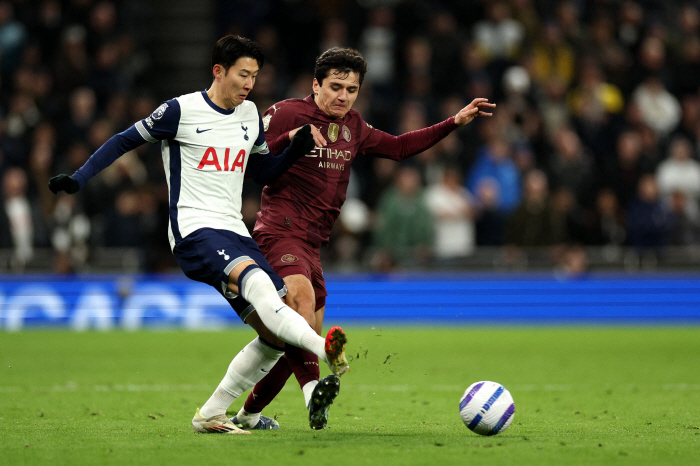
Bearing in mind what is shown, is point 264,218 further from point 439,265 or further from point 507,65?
point 507,65

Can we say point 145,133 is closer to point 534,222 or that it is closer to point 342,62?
point 342,62

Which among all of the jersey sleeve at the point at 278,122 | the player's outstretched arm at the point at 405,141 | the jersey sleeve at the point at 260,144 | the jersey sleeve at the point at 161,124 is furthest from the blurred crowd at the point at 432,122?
the jersey sleeve at the point at 161,124

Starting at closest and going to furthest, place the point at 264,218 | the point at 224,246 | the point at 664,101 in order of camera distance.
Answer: the point at 224,246 < the point at 264,218 < the point at 664,101

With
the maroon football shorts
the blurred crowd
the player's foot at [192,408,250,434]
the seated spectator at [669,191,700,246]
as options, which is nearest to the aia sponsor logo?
the maroon football shorts

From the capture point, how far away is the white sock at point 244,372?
20.4 ft

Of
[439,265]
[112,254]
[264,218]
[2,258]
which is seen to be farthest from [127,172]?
[264,218]

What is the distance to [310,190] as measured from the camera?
677cm

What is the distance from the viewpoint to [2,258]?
14.7m

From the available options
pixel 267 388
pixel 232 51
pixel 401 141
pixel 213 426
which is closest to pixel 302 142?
pixel 232 51

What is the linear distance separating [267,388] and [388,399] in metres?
2.13

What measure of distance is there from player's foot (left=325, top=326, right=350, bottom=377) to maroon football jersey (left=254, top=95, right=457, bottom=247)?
56.1 inches

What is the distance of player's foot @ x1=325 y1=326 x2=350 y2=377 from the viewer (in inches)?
210

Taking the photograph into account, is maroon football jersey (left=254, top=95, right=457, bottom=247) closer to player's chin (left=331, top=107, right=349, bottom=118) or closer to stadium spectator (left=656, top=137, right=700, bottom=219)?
player's chin (left=331, top=107, right=349, bottom=118)

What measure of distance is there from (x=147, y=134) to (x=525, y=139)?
11.4 m
